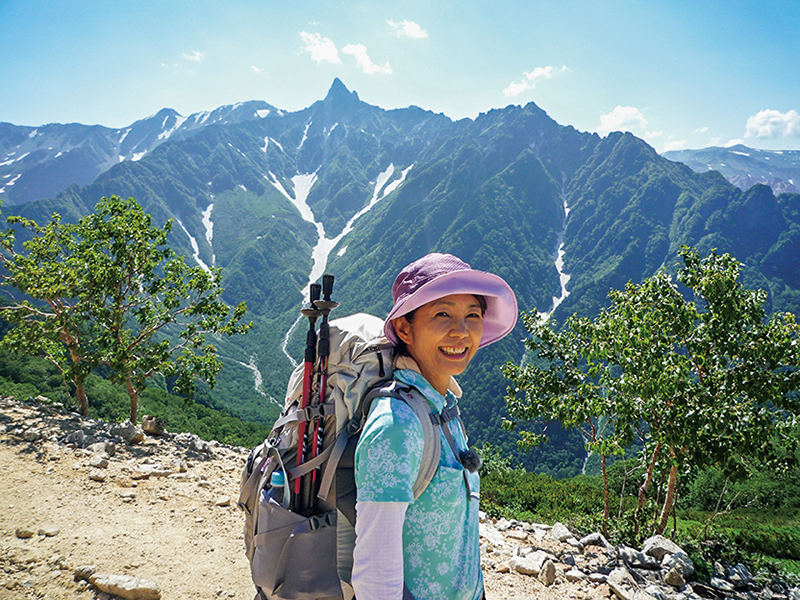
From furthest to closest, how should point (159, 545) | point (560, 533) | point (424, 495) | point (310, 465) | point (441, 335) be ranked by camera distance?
1. point (560, 533)
2. point (159, 545)
3. point (441, 335)
4. point (310, 465)
5. point (424, 495)

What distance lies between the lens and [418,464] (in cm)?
153

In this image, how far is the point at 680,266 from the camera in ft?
23.2

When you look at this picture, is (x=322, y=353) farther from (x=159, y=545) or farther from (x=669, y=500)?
(x=669, y=500)

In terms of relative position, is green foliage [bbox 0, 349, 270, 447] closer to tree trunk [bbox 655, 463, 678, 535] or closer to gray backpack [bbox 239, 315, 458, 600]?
tree trunk [bbox 655, 463, 678, 535]

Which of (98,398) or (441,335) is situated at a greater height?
(441,335)

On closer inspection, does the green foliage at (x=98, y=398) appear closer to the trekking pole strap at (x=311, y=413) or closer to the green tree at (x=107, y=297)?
the green tree at (x=107, y=297)

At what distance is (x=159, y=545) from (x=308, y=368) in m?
4.89

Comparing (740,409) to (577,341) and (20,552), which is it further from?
(20,552)

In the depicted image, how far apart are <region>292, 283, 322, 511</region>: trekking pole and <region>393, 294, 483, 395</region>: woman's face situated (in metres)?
0.38

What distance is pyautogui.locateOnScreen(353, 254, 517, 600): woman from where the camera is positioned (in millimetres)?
1461

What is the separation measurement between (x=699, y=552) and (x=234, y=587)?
6.12m

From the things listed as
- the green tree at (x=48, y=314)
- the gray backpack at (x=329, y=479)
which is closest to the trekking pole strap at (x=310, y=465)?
the gray backpack at (x=329, y=479)

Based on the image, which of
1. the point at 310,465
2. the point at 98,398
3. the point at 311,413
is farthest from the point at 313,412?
the point at 98,398

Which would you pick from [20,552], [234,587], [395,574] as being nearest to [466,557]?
[395,574]
